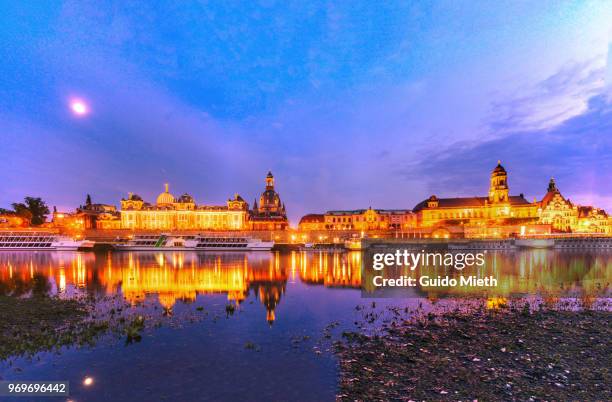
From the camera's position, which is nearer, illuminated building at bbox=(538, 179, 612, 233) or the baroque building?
illuminated building at bbox=(538, 179, 612, 233)

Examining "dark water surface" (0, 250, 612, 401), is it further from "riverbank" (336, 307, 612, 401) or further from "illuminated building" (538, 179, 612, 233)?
"illuminated building" (538, 179, 612, 233)

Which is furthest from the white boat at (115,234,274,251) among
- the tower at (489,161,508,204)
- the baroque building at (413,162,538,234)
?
the tower at (489,161,508,204)

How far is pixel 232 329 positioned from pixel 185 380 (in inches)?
250

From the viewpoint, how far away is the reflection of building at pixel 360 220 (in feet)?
563

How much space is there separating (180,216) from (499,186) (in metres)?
145

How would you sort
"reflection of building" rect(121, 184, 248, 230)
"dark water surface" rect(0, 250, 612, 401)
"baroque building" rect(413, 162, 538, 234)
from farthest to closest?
"reflection of building" rect(121, 184, 248, 230)
"baroque building" rect(413, 162, 538, 234)
"dark water surface" rect(0, 250, 612, 401)

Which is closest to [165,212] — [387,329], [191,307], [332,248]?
[332,248]

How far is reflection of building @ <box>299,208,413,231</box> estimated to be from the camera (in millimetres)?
171625

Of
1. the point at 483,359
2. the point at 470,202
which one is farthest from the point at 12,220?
the point at 470,202

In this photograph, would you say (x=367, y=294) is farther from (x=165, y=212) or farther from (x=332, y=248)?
(x=165, y=212)

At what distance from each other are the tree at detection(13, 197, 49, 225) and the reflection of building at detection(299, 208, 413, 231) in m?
121

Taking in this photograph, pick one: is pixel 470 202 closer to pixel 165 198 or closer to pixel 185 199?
pixel 185 199

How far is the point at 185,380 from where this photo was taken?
1258 centimetres

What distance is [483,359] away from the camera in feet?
43.7
